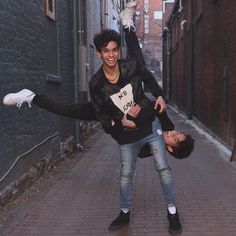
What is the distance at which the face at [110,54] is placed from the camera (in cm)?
512

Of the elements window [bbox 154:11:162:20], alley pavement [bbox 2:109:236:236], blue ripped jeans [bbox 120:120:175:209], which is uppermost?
window [bbox 154:11:162:20]

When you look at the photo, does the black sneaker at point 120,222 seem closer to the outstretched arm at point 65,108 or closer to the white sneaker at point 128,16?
the outstretched arm at point 65,108

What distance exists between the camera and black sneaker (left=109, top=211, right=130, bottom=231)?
5.53 metres

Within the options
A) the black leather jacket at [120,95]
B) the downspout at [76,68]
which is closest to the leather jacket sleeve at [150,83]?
the black leather jacket at [120,95]

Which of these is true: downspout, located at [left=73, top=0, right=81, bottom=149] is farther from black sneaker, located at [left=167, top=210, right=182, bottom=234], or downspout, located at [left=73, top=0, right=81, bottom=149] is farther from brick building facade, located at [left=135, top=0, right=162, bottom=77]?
brick building facade, located at [left=135, top=0, right=162, bottom=77]

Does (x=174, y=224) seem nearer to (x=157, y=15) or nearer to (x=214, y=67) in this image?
(x=214, y=67)

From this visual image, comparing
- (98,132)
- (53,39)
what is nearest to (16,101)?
(53,39)

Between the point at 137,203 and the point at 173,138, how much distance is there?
4.61 feet

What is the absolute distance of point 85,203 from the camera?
6691 mm

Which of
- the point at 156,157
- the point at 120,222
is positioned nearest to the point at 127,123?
the point at 156,157

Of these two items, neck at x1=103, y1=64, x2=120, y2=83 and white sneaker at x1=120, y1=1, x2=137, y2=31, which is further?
white sneaker at x1=120, y1=1, x2=137, y2=31

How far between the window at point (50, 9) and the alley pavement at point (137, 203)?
252cm

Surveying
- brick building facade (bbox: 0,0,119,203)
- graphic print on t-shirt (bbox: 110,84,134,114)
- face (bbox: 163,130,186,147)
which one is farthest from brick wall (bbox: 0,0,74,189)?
face (bbox: 163,130,186,147)

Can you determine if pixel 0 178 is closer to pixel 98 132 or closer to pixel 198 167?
pixel 198 167
